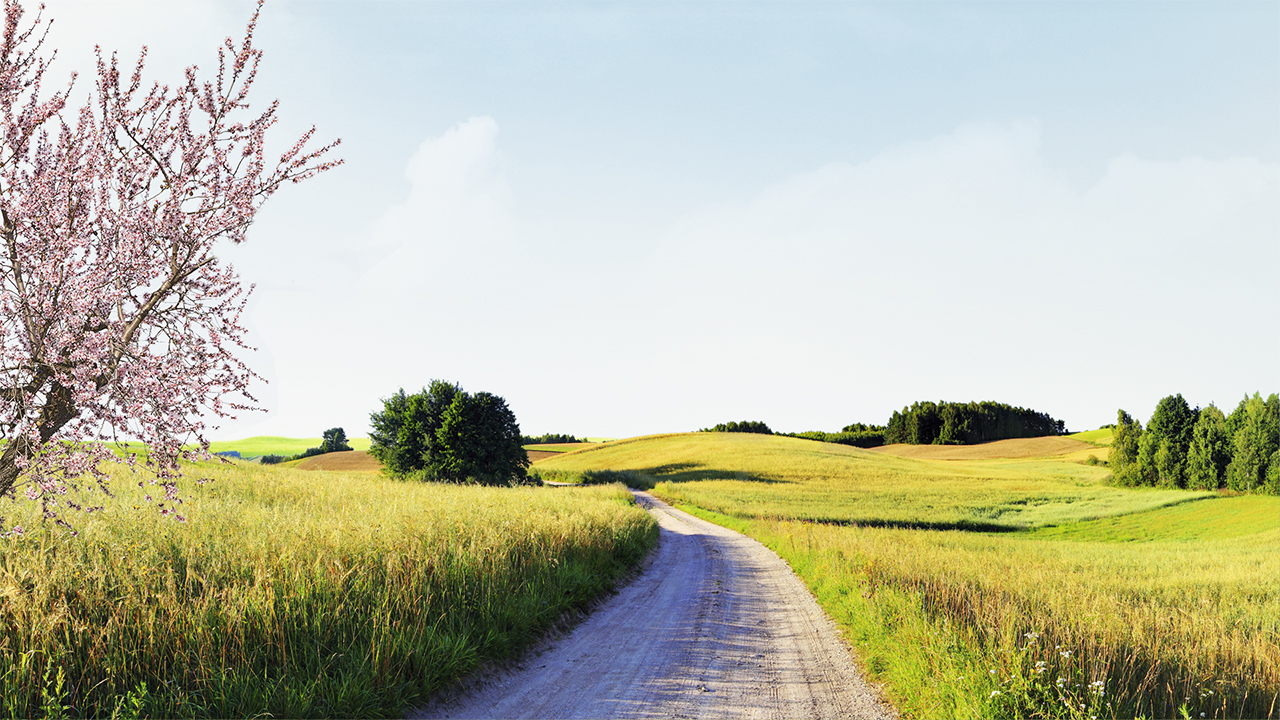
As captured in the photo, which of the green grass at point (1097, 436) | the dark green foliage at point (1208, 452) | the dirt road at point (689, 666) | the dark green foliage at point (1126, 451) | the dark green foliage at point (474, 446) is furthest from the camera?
the green grass at point (1097, 436)

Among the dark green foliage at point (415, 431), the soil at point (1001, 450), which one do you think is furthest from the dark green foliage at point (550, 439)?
the dark green foliage at point (415, 431)

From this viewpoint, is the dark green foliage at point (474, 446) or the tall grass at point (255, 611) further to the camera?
the dark green foliage at point (474, 446)

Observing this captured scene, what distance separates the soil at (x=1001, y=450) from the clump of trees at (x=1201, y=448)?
90.1 feet

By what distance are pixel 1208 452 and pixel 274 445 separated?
133 metres

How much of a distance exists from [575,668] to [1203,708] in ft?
22.3

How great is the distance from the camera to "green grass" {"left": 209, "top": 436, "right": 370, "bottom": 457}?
341 ft

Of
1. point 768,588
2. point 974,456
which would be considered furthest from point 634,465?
point 768,588

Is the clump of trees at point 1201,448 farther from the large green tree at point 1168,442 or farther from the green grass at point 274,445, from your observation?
the green grass at point 274,445

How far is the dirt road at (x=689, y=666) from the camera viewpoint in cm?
688

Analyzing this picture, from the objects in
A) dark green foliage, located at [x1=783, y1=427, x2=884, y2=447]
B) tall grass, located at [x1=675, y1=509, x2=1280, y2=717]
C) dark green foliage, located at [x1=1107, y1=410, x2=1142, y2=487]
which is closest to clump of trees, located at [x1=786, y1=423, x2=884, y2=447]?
dark green foliage, located at [x1=783, y1=427, x2=884, y2=447]

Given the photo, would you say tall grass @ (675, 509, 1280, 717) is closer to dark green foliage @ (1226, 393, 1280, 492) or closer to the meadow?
the meadow

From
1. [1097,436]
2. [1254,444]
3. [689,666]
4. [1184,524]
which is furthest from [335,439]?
[1097,436]

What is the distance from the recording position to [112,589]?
6.60 metres

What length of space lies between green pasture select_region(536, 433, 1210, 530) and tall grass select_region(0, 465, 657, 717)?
27.1 meters
